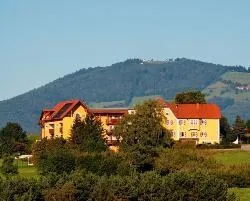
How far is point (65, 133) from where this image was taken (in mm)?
106875

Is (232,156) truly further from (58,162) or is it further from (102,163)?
(58,162)

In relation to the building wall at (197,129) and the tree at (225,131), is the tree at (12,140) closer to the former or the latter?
the building wall at (197,129)

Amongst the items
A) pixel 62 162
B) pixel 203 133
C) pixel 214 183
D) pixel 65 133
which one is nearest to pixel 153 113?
pixel 65 133

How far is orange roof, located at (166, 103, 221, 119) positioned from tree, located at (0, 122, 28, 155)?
24.5 metres

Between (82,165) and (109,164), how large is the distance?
2.45 meters

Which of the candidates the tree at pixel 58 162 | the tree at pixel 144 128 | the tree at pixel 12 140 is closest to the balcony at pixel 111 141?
the tree at pixel 144 128

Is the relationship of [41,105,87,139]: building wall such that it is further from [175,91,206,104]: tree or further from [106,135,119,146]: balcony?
[175,91,206,104]: tree

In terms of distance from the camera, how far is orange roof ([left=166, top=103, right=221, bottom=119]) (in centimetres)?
12356

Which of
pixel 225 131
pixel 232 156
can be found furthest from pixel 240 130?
pixel 232 156

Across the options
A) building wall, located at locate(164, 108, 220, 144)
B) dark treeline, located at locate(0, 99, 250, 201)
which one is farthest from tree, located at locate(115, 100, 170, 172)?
building wall, located at locate(164, 108, 220, 144)

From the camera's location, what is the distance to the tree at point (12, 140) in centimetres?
10603

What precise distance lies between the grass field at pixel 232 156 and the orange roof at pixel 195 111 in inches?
1387

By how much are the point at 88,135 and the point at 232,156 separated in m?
16.7

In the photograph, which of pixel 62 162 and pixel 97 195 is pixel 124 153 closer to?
pixel 62 162
